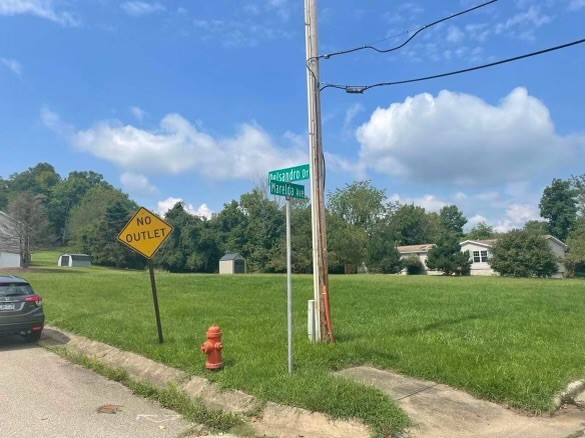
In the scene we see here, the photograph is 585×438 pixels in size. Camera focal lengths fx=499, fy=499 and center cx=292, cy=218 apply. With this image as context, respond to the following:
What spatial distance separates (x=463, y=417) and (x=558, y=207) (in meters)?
105

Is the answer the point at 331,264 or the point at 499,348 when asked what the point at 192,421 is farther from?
the point at 331,264

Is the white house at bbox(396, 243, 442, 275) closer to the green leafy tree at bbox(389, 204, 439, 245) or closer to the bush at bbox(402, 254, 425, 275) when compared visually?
the bush at bbox(402, 254, 425, 275)

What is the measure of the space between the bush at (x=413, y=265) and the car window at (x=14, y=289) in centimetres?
5572

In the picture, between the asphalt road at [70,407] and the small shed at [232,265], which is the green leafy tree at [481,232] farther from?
the asphalt road at [70,407]

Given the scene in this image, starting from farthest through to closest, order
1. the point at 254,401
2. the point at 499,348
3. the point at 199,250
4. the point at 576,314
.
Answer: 1. the point at 199,250
2. the point at 576,314
3. the point at 499,348
4. the point at 254,401

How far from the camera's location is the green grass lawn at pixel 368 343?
245 inches

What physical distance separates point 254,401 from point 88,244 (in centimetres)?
7821

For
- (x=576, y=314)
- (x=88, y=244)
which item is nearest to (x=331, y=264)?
(x=88, y=244)

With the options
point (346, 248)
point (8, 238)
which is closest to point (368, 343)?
point (346, 248)

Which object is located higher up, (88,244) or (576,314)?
(88,244)

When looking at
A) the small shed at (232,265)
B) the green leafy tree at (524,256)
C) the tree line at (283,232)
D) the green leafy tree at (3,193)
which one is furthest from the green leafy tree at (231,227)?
the green leafy tree at (3,193)

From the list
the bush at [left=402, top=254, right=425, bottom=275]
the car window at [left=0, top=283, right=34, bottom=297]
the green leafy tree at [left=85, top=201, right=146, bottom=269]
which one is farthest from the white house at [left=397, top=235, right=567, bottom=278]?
the car window at [left=0, top=283, right=34, bottom=297]

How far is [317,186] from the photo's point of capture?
883 cm

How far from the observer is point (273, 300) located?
16.8 meters
